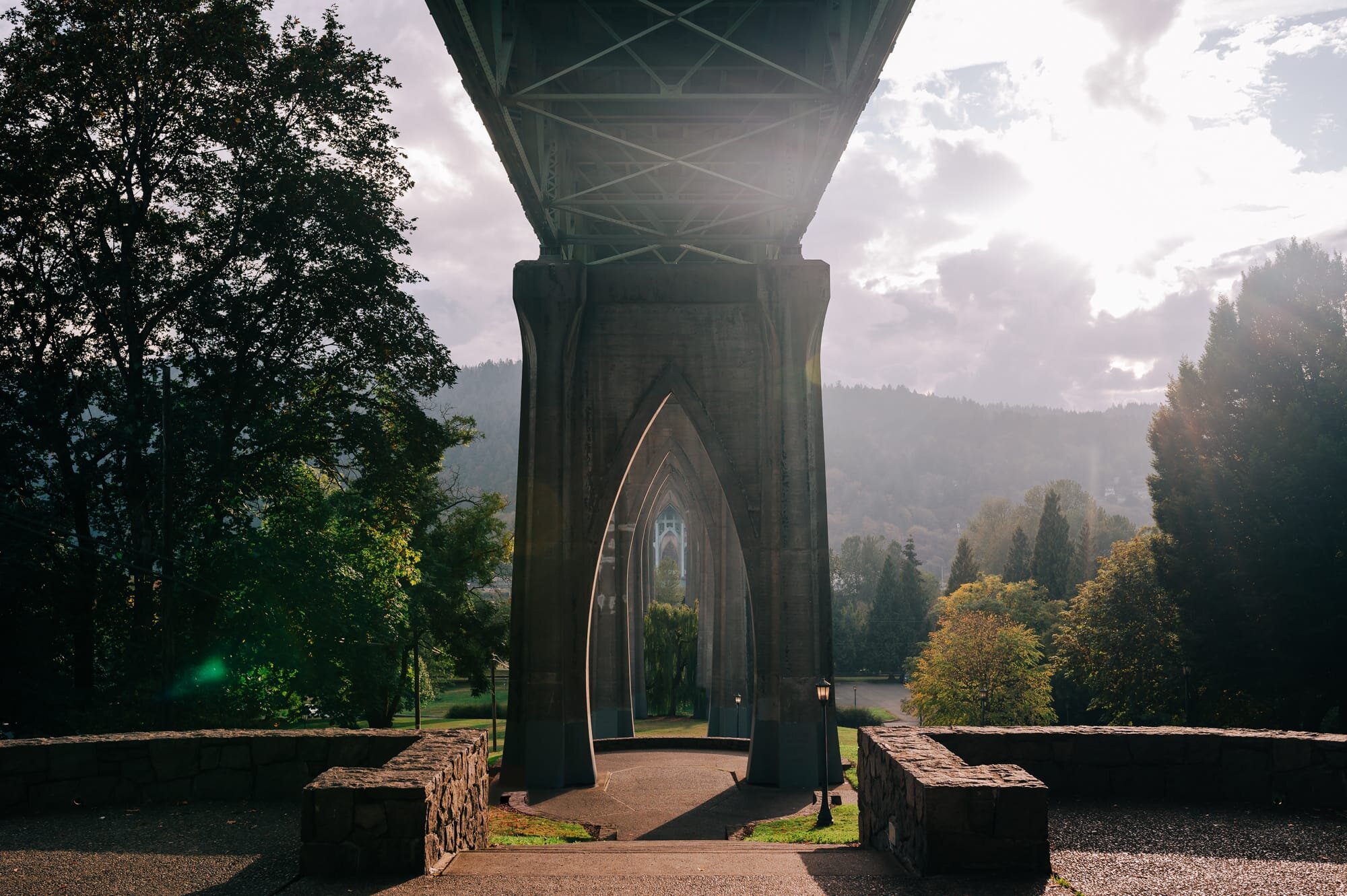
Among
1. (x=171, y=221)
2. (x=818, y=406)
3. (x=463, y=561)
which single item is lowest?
(x=463, y=561)

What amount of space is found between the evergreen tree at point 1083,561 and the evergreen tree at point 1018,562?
3487 mm

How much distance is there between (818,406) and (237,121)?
532 inches

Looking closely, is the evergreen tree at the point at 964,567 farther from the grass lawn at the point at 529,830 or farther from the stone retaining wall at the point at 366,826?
the stone retaining wall at the point at 366,826

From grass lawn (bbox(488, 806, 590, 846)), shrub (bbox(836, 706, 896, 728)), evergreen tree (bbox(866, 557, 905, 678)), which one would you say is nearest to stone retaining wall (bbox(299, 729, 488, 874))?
grass lawn (bbox(488, 806, 590, 846))

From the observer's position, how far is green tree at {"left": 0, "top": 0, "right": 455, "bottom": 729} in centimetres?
1712

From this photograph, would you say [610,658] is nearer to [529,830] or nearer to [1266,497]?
[529,830]

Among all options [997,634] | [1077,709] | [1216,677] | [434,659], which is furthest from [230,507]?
[1077,709]

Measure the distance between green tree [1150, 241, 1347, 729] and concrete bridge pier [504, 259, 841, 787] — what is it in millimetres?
11697

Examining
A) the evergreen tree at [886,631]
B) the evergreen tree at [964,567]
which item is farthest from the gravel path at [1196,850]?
the evergreen tree at [886,631]

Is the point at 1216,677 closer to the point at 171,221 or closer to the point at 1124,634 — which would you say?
the point at 1124,634

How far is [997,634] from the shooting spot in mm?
43094

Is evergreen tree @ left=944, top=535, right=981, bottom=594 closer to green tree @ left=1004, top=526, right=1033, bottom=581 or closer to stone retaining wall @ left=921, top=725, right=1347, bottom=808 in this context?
green tree @ left=1004, top=526, right=1033, bottom=581

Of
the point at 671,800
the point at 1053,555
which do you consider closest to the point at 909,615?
the point at 1053,555

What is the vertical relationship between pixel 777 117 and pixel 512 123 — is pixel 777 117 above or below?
above
